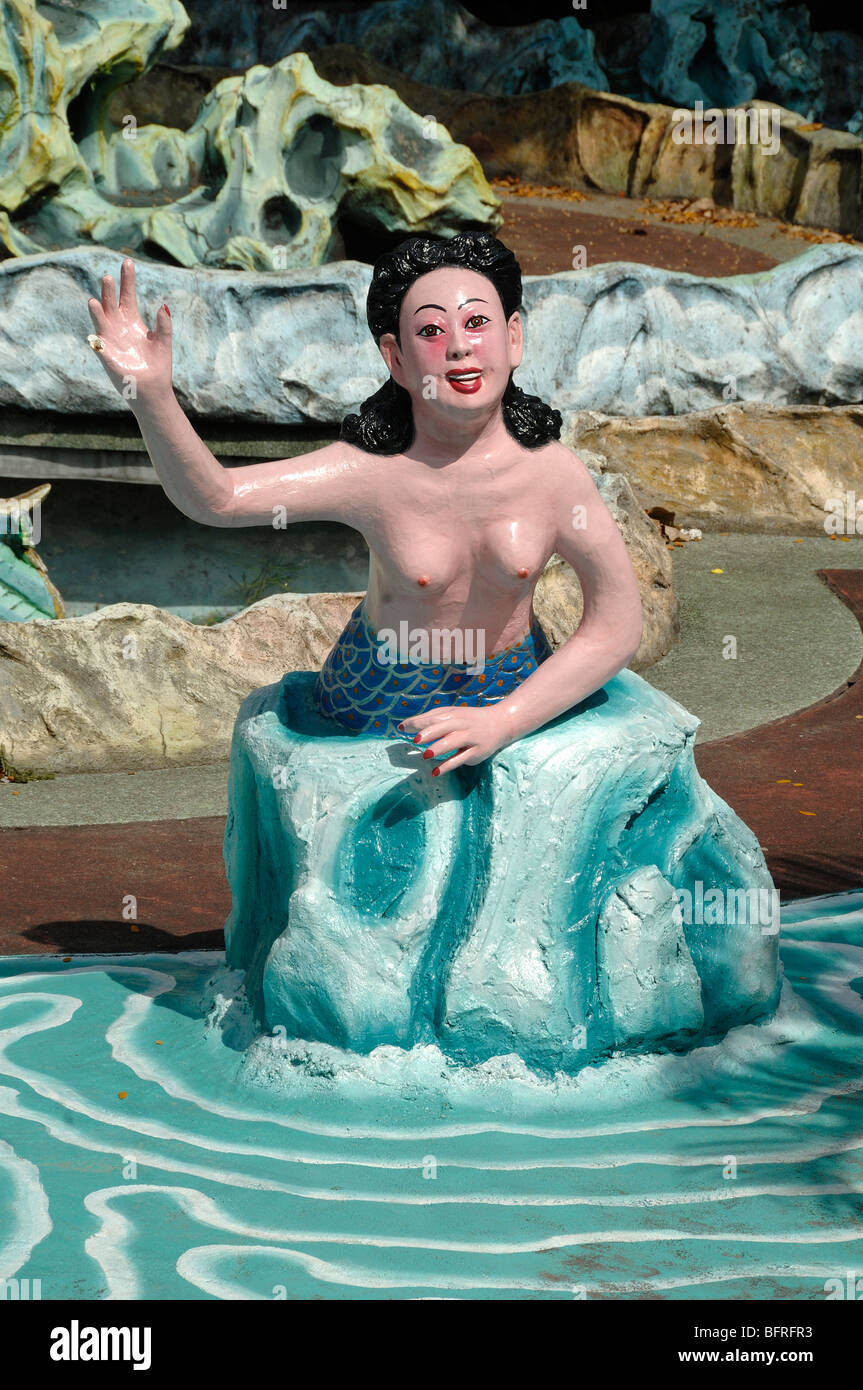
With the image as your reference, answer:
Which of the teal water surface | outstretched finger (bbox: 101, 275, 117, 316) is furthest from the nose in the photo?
the teal water surface

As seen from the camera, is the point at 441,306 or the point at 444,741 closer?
the point at 444,741

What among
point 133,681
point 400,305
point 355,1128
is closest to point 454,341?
point 400,305

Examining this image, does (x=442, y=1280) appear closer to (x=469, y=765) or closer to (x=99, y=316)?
(x=469, y=765)

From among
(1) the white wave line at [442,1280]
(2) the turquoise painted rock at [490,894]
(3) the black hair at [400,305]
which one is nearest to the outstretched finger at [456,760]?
(2) the turquoise painted rock at [490,894]

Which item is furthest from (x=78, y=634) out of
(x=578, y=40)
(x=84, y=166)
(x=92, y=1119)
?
(x=578, y=40)

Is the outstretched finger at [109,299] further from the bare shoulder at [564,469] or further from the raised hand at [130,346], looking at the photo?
the bare shoulder at [564,469]

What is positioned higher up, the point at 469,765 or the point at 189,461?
the point at 189,461

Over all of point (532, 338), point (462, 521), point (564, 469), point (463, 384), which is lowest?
point (462, 521)

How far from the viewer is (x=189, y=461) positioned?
4230 mm

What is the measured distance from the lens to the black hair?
4.49 m

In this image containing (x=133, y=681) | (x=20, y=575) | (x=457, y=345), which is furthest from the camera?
(x=20, y=575)

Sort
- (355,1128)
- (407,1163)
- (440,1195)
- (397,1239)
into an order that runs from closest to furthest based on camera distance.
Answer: (397,1239) < (440,1195) < (407,1163) < (355,1128)

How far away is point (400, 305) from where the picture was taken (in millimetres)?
4484

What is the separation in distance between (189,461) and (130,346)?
32 centimetres
